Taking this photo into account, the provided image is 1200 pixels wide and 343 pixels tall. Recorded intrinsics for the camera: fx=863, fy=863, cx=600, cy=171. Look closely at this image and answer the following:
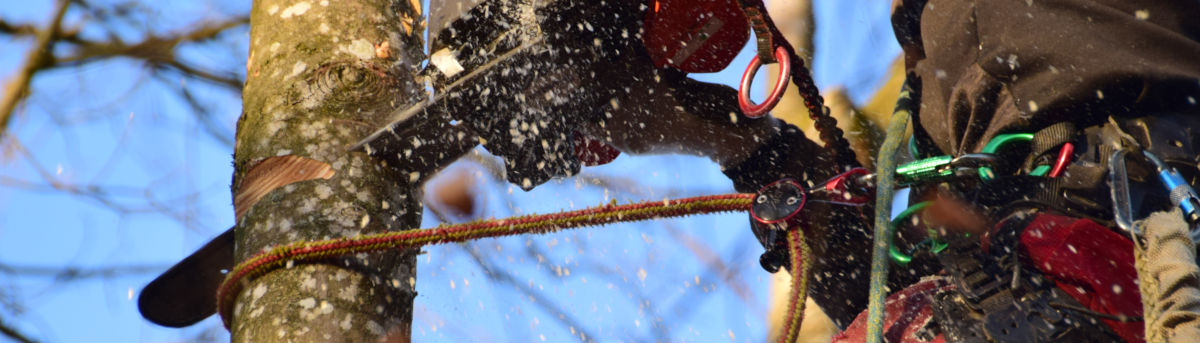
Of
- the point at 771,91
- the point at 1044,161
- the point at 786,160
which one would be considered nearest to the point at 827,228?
the point at 786,160

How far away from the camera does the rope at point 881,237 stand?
122 centimetres

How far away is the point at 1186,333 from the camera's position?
0.94 metres

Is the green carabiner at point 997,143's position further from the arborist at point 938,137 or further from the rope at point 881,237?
the rope at point 881,237

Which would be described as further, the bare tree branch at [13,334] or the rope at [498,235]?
the bare tree branch at [13,334]

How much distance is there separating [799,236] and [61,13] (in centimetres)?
419

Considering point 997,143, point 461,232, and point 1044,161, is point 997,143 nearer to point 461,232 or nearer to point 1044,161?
point 1044,161

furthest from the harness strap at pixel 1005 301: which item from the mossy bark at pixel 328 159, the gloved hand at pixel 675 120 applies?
the mossy bark at pixel 328 159

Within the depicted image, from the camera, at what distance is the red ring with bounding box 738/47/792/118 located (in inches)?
59.8

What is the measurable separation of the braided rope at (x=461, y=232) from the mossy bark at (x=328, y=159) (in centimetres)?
2

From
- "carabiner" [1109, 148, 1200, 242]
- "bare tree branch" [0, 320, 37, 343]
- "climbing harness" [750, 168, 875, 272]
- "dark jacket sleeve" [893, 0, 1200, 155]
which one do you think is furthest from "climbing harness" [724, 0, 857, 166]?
"bare tree branch" [0, 320, 37, 343]

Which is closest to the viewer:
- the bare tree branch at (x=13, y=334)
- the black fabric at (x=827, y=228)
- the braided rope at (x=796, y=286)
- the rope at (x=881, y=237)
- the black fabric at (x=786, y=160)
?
the rope at (x=881, y=237)

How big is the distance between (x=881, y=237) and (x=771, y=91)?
0.38 metres

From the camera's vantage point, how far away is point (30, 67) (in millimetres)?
4195

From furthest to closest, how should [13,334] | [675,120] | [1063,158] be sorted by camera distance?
[13,334] → [675,120] → [1063,158]
